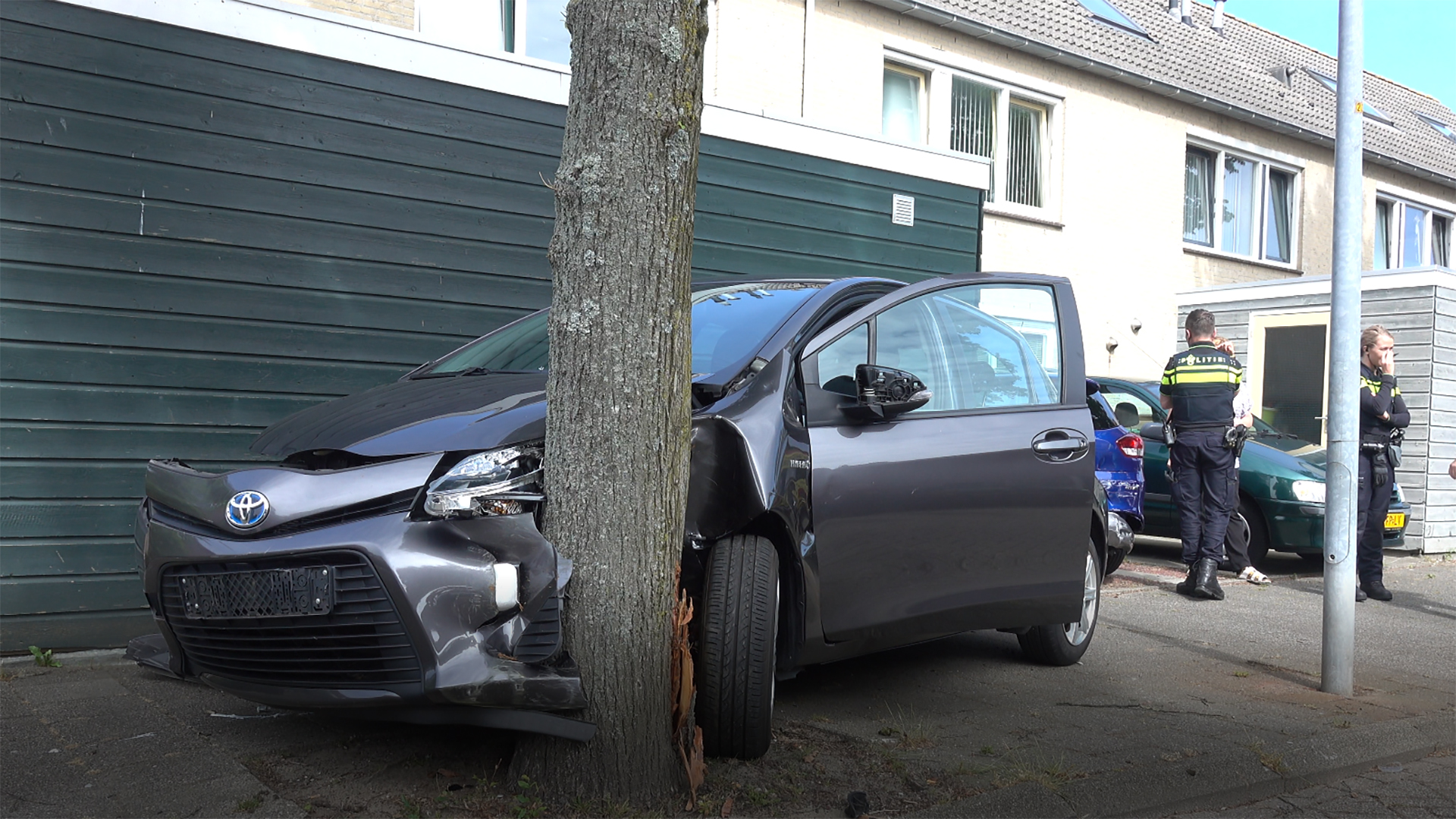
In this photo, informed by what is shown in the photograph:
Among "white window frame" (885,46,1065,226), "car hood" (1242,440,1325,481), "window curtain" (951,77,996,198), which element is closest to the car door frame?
"car hood" (1242,440,1325,481)

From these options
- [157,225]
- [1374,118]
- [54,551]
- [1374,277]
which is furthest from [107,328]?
[1374,118]

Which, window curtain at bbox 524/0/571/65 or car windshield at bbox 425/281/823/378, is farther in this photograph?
window curtain at bbox 524/0/571/65

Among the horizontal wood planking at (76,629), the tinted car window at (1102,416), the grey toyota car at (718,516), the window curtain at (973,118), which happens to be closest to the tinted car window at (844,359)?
the grey toyota car at (718,516)

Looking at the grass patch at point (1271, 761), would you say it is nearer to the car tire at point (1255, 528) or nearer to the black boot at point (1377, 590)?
the black boot at point (1377, 590)

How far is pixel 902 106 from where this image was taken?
13.8 meters

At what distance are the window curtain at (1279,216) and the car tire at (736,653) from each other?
16.8 m

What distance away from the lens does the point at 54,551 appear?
542 centimetres

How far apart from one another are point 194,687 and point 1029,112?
1282 cm

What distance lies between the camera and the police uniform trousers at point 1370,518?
827cm

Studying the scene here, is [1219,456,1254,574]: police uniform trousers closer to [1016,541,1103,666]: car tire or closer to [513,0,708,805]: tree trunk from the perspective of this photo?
[1016,541,1103,666]: car tire

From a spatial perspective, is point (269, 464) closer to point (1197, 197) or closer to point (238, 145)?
point (238, 145)

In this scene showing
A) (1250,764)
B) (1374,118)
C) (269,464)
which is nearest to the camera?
(269,464)

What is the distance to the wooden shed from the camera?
37.3 feet

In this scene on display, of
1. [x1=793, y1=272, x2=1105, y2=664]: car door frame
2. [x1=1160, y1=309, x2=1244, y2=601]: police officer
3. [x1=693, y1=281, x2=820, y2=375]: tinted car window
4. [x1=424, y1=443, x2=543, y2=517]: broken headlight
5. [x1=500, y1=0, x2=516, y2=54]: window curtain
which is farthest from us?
[x1=500, y1=0, x2=516, y2=54]: window curtain
